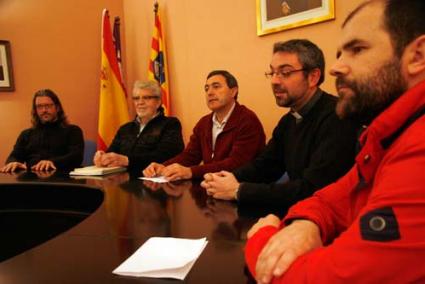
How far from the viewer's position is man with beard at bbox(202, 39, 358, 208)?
138 cm

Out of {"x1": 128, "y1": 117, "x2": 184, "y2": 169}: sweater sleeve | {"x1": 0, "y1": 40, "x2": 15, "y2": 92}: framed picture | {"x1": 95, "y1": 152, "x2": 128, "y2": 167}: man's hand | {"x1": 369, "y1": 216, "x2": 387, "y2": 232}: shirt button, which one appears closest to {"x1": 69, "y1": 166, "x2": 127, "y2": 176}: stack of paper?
{"x1": 95, "y1": 152, "x2": 128, "y2": 167}: man's hand

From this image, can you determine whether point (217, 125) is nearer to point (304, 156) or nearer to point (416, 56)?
point (304, 156)

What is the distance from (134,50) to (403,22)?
381cm

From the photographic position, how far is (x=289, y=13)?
8.86ft

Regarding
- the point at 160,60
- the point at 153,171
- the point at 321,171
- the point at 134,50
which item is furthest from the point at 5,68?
the point at 321,171

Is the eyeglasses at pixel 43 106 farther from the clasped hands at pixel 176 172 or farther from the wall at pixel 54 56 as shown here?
the clasped hands at pixel 176 172

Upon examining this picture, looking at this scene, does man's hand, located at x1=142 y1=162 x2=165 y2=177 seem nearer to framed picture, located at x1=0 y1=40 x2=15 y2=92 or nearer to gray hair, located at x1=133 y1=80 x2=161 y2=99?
gray hair, located at x1=133 y1=80 x2=161 y2=99

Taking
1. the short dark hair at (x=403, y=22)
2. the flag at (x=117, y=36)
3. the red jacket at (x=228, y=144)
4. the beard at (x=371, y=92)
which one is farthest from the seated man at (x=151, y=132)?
the short dark hair at (x=403, y=22)

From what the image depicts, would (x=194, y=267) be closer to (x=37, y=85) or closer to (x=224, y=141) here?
(x=224, y=141)

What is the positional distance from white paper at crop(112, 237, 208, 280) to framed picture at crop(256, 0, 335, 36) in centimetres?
204

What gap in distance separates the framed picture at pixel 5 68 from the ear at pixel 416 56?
12.2 ft

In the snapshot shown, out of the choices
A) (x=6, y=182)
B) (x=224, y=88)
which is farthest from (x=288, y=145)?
(x=6, y=182)

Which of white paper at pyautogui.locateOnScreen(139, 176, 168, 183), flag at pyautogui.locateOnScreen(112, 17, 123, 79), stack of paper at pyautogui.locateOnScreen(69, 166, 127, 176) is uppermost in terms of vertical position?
flag at pyautogui.locateOnScreen(112, 17, 123, 79)

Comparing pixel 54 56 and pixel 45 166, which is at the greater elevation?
pixel 54 56
